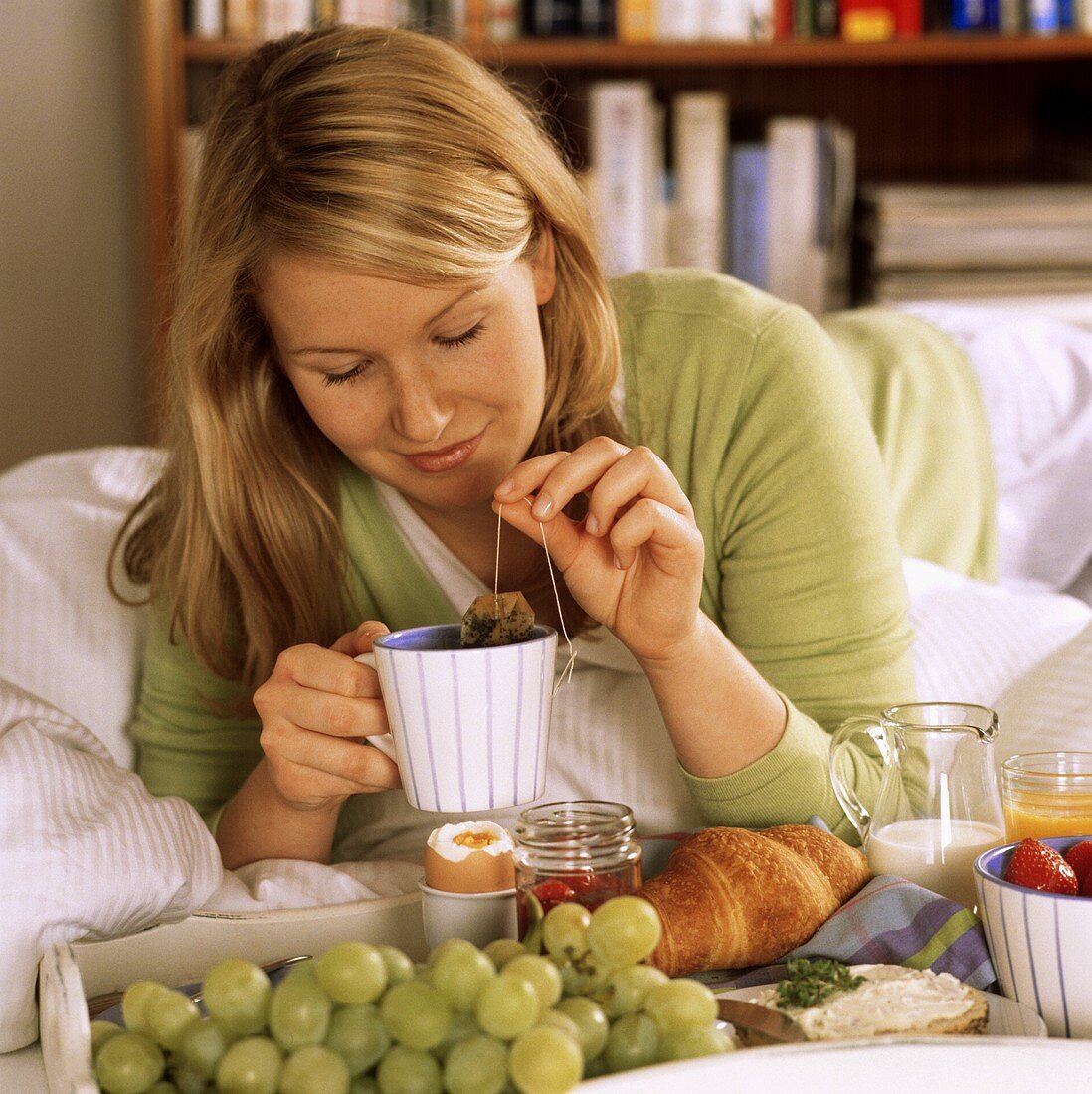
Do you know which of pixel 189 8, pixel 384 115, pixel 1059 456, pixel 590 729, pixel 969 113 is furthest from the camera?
pixel 969 113

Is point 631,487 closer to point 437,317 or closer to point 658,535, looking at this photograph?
point 658,535

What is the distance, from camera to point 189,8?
82.8 inches

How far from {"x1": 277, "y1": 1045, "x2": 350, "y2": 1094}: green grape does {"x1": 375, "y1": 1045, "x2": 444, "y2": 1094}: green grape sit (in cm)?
2

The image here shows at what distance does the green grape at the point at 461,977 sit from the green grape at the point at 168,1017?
0.11 metres

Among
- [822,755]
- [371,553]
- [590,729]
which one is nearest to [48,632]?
[371,553]

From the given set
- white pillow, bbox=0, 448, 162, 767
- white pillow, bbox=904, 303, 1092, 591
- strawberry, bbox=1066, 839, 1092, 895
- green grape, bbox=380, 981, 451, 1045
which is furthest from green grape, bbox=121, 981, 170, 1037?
white pillow, bbox=904, 303, 1092, 591

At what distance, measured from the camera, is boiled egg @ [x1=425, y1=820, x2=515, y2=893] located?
0.77 metres

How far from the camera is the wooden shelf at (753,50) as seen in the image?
2127 millimetres

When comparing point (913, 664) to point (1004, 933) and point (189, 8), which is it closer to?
point (1004, 933)

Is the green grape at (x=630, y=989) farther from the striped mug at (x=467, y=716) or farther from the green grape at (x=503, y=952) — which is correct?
the striped mug at (x=467, y=716)

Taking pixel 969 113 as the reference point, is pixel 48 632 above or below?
below

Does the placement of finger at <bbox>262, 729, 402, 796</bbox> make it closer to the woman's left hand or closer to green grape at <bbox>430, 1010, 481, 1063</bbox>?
the woman's left hand

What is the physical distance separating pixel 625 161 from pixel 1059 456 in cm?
83

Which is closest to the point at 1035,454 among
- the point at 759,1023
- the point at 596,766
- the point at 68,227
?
the point at 596,766
